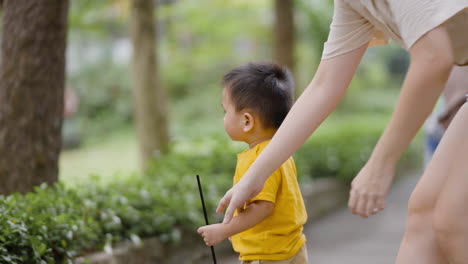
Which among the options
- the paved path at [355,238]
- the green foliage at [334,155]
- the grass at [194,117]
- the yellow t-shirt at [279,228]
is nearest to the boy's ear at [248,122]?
the yellow t-shirt at [279,228]

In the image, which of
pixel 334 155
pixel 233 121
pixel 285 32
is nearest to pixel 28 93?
pixel 233 121

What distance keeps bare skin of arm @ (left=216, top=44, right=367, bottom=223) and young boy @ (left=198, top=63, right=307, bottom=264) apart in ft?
0.82

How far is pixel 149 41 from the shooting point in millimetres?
7598

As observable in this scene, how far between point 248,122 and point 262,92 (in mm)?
132

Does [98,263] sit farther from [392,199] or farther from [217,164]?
[392,199]

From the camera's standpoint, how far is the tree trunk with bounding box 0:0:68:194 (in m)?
4.51

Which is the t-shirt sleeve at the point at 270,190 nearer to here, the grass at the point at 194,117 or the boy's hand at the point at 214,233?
the boy's hand at the point at 214,233

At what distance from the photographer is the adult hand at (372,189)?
2234mm

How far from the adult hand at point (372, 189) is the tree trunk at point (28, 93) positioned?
2863mm

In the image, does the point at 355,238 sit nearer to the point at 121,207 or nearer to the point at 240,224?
the point at 121,207

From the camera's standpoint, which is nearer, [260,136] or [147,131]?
[260,136]

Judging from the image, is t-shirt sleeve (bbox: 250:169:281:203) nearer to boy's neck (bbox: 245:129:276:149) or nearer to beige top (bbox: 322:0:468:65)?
boy's neck (bbox: 245:129:276:149)

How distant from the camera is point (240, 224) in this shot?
255cm

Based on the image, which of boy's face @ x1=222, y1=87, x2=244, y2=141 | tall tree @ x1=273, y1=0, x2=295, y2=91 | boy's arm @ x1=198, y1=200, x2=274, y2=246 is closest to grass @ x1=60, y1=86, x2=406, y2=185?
tall tree @ x1=273, y1=0, x2=295, y2=91
